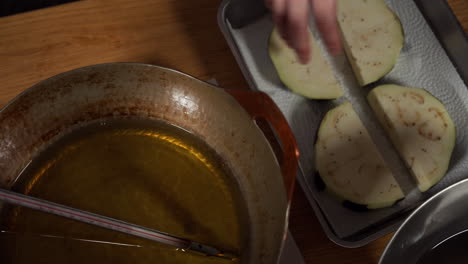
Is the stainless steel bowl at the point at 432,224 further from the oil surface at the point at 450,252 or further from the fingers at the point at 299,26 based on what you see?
the fingers at the point at 299,26

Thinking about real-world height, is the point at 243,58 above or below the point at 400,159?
above

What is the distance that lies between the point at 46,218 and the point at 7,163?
0.08 meters

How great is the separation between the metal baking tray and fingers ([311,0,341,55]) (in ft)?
0.80

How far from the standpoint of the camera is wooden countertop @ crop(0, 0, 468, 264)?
716mm

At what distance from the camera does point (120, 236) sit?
1.96 feet

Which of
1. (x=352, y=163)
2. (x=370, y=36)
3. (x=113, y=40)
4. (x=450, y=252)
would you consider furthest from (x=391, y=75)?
(x=113, y=40)

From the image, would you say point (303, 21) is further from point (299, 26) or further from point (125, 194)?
point (125, 194)

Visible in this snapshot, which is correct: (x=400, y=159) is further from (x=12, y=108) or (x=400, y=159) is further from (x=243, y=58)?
(x=12, y=108)

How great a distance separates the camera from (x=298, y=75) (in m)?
0.74

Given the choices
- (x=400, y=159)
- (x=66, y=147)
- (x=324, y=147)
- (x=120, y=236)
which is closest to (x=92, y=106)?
(x=66, y=147)

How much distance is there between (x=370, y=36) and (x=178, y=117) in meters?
0.35

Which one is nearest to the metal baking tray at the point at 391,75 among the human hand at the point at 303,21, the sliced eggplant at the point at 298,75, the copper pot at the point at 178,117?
the sliced eggplant at the point at 298,75

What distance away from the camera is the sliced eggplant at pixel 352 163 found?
683mm

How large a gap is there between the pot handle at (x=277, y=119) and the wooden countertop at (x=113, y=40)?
0.50ft
